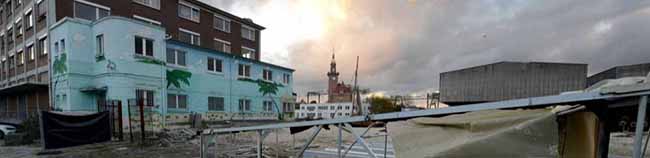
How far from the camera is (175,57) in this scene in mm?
19750

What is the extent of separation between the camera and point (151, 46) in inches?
705

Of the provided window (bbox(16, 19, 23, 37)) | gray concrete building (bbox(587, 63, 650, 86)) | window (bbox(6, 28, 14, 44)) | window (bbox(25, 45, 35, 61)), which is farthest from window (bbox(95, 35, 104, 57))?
gray concrete building (bbox(587, 63, 650, 86))

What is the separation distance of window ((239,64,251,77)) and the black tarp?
11662mm

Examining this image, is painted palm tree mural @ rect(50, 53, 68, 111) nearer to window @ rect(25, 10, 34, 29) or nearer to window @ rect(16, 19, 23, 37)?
window @ rect(25, 10, 34, 29)

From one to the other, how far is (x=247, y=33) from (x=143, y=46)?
44.4 ft

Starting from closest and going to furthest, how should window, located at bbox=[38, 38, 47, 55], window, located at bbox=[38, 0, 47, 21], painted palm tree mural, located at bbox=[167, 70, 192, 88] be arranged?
1. window, located at bbox=[38, 0, 47, 21]
2. painted palm tree mural, located at bbox=[167, 70, 192, 88]
3. window, located at bbox=[38, 38, 47, 55]

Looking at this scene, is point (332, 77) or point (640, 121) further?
point (332, 77)

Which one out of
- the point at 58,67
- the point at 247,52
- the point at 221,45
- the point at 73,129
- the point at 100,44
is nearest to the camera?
the point at 73,129

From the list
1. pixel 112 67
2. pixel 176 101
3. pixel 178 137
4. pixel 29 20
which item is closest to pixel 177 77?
pixel 176 101

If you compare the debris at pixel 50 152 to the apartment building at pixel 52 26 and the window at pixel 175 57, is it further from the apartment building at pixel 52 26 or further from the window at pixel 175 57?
the window at pixel 175 57

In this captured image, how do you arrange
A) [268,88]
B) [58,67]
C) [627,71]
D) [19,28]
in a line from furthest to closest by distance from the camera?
[268,88] → [19,28] → [58,67] → [627,71]

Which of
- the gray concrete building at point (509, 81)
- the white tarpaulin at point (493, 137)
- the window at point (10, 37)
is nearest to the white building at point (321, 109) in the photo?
the gray concrete building at point (509, 81)

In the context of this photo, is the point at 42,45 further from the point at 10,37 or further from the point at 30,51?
the point at 10,37

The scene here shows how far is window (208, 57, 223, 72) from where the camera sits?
22.1 m
